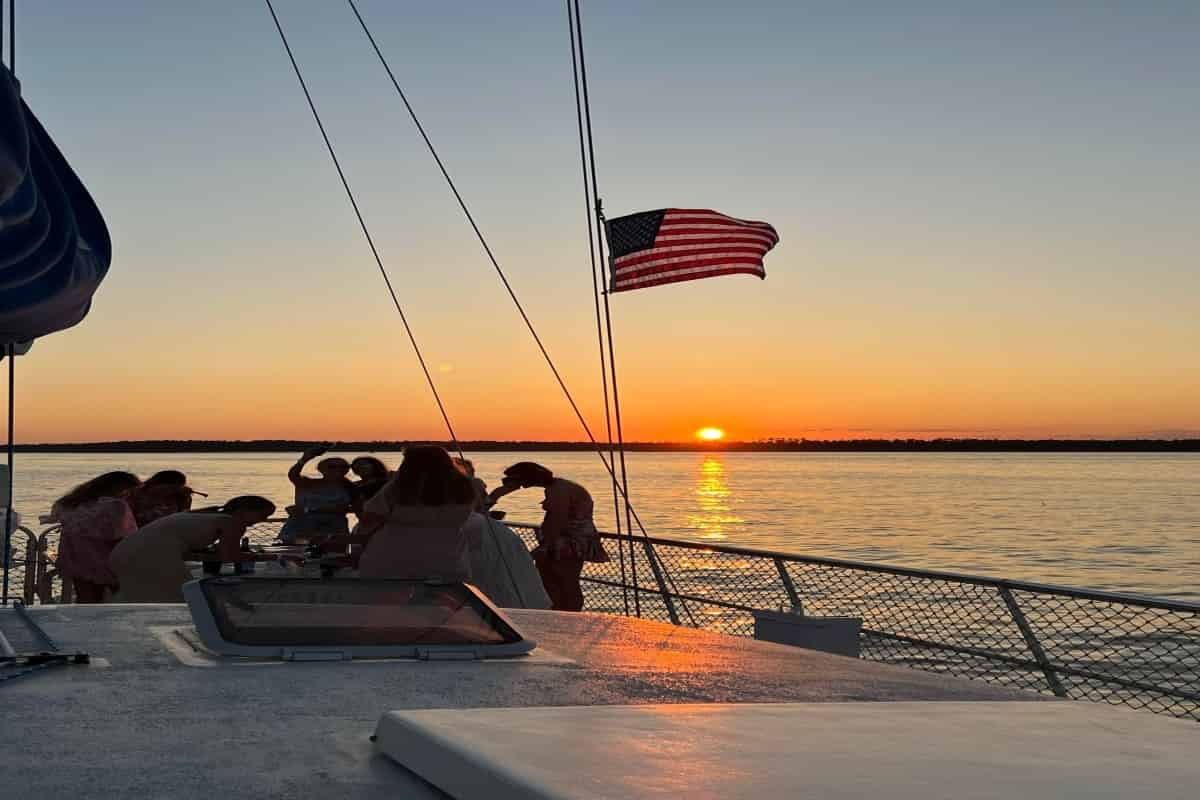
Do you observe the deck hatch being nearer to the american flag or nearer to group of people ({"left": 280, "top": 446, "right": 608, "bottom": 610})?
group of people ({"left": 280, "top": 446, "right": 608, "bottom": 610})

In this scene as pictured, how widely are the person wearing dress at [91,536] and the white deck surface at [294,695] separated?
3902 mm

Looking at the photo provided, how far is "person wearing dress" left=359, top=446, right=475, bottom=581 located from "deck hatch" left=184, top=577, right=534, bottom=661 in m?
2.12

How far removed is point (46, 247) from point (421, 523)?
9.27ft

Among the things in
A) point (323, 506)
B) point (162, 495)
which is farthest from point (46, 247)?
point (323, 506)

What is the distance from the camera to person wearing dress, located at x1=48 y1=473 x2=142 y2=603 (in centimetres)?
920

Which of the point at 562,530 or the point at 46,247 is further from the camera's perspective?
the point at 562,530

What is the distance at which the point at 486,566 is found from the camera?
838 centimetres

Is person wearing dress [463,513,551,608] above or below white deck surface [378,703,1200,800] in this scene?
below

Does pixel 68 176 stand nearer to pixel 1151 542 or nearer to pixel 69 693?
pixel 69 693

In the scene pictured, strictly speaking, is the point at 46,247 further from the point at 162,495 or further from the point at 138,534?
the point at 162,495

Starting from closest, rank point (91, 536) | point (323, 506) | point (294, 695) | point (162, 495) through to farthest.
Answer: point (294, 695)
point (91, 536)
point (162, 495)
point (323, 506)

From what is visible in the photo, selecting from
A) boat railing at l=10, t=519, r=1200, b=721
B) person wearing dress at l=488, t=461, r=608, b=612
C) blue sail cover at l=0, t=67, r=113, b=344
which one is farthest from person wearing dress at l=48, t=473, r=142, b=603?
blue sail cover at l=0, t=67, r=113, b=344

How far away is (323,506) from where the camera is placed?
1118 cm

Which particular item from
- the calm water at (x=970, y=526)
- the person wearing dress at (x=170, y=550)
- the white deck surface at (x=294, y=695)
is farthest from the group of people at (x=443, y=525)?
the calm water at (x=970, y=526)
